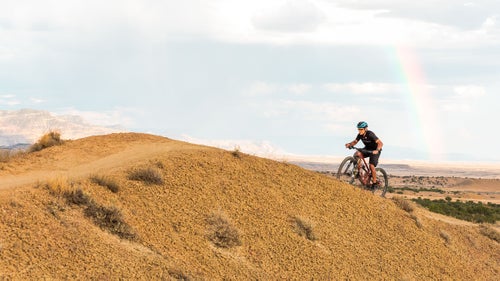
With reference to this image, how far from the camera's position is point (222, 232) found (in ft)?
44.9

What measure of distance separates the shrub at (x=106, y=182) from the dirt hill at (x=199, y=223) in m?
0.03

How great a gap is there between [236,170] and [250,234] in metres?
3.73

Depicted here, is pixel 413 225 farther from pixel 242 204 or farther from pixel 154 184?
pixel 154 184

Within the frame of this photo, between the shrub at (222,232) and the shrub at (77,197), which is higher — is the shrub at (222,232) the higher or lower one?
the lower one

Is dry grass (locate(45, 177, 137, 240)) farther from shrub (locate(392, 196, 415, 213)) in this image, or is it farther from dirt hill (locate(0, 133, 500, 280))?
shrub (locate(392, 196, 415, 213))

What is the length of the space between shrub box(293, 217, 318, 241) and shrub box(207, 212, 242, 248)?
2230 mm

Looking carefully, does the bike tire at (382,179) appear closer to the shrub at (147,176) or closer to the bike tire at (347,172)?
the bike tire at (347,172)

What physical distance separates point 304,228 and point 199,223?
3305 mm

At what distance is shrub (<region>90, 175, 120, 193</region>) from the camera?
13.8 m

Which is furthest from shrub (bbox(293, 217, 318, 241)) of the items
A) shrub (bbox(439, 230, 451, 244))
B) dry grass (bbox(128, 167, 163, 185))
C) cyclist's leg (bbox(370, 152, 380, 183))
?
shrub (bbox(439, 230, 451, 244))

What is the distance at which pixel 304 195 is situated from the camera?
18031mm

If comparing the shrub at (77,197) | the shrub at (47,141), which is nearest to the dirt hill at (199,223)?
the shrub at (77,197)

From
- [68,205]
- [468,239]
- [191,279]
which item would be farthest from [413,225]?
[68,205]

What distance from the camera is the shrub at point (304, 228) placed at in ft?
51.0
